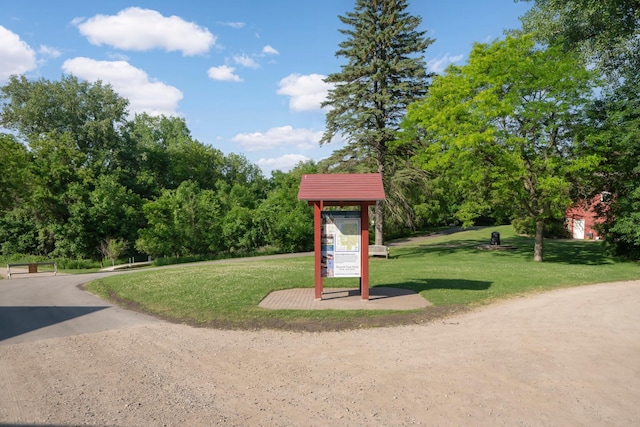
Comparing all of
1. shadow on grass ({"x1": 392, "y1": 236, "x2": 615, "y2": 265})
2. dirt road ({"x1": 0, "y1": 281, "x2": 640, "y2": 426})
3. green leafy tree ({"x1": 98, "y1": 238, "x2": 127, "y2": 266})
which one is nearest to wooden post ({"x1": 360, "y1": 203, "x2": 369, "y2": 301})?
dirt road ({"x1": 0, "y1": 281, "x2": 640, "y2": 426})

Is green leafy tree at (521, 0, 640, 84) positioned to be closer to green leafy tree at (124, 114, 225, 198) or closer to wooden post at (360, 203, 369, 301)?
wooden post at (360, 203, 369, 301)

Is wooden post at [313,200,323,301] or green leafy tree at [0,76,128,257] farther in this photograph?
green leafy tree at [0,76,128,257]

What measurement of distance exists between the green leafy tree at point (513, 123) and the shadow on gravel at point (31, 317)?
17700 millimetres

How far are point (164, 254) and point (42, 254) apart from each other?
1554cm

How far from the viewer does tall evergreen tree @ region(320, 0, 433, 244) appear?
2577 centimetres

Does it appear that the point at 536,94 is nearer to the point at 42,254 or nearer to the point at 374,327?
the point at 374,327

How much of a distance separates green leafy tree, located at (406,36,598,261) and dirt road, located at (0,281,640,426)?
514 inches

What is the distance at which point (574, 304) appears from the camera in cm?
1076

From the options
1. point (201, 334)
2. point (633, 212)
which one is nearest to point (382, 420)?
point (201, 334)

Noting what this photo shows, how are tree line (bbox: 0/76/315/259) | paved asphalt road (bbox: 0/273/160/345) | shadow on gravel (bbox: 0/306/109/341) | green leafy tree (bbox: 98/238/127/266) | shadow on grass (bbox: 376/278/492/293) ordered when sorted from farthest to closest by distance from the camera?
1. green leafy tree (bbox: 98/238/127/266)
2. tree line (bbox: 0/76/315/259)
3. shadow on grass (bbox: 376/278/492/293)
4. shadow on gravel (bbox: 0/306/109/341)
5. paved asphalt road (bbox: 0/273/160/345)

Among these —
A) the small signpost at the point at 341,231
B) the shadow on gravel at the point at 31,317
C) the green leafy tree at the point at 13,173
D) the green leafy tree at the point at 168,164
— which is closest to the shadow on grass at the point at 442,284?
the small signpost at the point at 341,231

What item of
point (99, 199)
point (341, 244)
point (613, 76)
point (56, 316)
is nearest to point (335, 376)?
point (341, 244)

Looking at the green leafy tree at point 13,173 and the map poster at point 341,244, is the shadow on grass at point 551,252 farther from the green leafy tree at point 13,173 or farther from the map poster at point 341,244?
the green leafy tree at point 13,173

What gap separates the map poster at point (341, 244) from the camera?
11.5 metres
